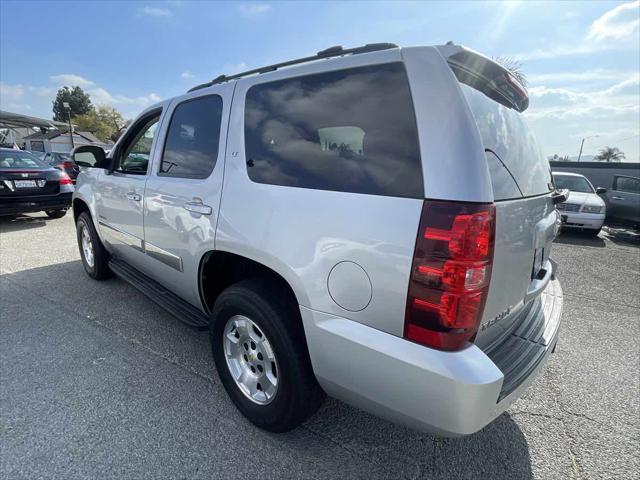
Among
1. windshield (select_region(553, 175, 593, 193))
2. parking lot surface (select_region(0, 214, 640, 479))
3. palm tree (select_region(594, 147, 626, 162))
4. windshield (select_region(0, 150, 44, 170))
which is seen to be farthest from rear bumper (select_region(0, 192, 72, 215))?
palm tree (select_region(594, 147, 626, 162))

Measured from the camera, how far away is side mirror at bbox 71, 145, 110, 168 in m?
3.63

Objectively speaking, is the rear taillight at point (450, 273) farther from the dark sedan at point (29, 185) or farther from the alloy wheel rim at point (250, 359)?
the dark sedan at point (29, 185)

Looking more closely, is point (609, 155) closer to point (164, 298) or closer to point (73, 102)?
point (164, 298)

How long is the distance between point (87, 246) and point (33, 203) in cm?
392

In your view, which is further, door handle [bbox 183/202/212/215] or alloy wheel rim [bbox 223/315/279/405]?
door handle [bbox 183/202/212/215]

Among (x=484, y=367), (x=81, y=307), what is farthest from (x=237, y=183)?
(x=81, y=307)

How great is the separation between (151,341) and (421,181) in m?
2.71

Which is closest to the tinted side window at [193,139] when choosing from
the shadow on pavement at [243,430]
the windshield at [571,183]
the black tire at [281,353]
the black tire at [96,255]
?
the black tire at [281,353]

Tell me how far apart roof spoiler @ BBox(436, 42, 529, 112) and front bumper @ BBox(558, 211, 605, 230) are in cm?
775

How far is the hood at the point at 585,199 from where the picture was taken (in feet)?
27.3

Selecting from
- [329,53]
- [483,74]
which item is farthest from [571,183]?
[329,53]

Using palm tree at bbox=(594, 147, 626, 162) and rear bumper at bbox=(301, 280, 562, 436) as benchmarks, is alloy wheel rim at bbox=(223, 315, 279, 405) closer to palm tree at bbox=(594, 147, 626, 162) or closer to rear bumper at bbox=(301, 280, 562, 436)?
rear bumper at bbox=(301, 280, 562, 436)

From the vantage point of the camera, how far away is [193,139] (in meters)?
2.58

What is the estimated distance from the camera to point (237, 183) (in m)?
2.07
